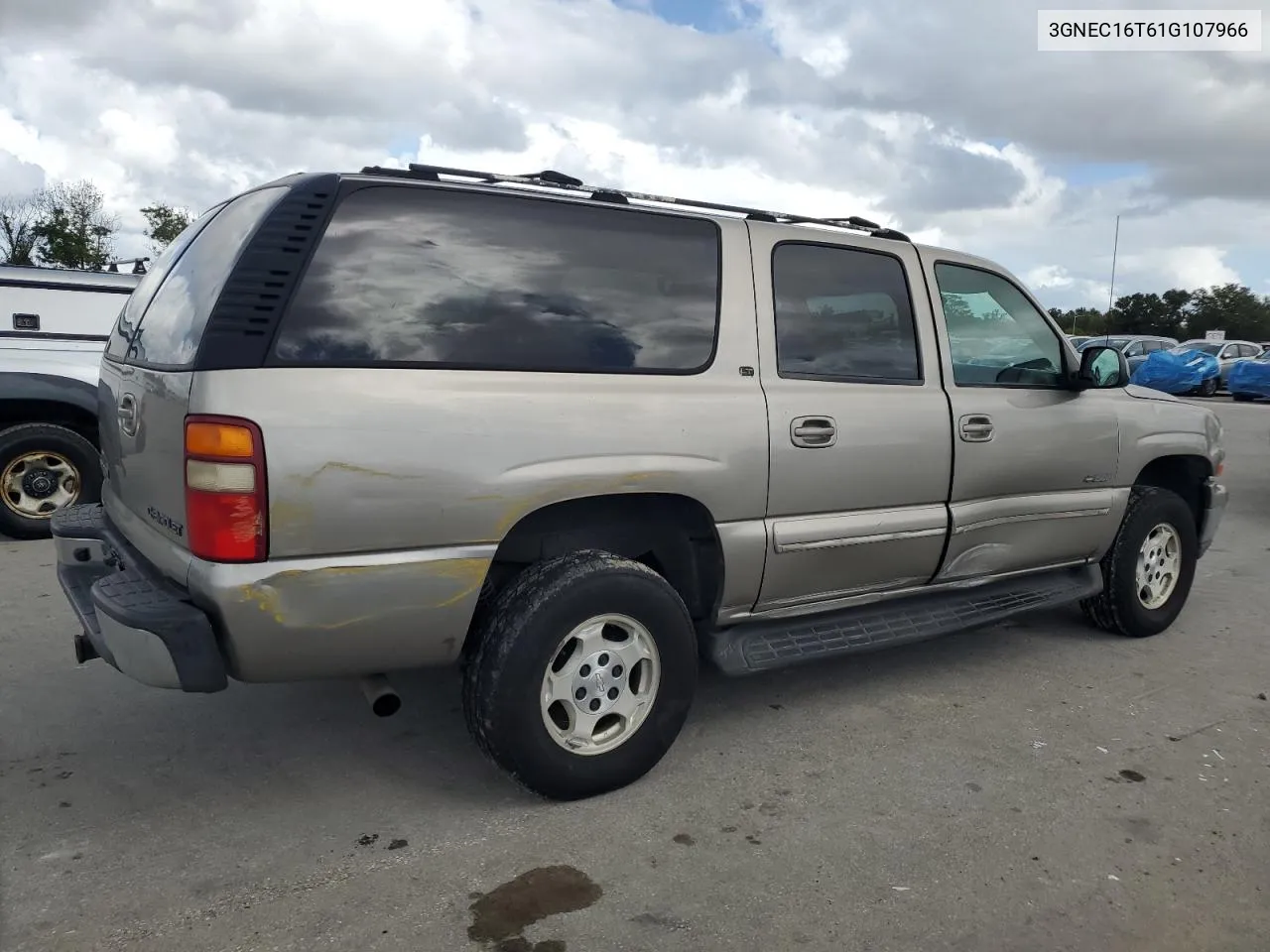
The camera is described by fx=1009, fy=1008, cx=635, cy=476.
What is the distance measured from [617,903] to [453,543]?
105 centimetres

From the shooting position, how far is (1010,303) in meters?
4.47

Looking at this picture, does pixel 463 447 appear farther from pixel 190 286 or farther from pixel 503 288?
pixel 190 286

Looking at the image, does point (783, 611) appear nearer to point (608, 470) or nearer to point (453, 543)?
point (608, 470)

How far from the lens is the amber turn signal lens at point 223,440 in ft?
8.33

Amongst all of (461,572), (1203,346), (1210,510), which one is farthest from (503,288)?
(1203,346)

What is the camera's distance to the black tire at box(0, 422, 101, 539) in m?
6.32

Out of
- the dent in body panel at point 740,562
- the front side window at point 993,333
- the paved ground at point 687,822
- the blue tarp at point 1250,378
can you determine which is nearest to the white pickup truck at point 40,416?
the paved ground at point 687,822

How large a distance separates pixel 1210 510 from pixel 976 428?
6.72ft

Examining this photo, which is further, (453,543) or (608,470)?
(608,470)

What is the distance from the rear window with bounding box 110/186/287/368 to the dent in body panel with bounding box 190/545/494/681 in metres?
0.63

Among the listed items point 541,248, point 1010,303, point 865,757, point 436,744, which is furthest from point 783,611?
point 1010,303

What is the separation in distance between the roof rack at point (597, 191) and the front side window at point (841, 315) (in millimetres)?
176

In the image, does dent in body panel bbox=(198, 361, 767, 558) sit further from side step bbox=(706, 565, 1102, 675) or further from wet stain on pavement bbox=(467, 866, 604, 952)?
wet stain on pavement bbox=(467, 866, 604, 952)

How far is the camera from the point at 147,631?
260 cm
